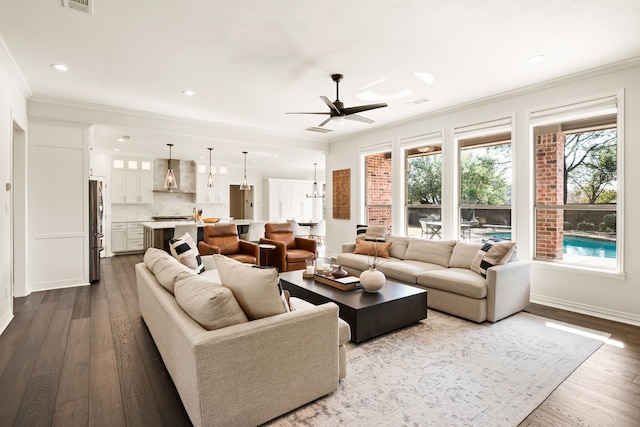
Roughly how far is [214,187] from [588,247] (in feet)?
28.5

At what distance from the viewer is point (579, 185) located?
Result: 395 cm

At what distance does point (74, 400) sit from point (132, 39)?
288 cm

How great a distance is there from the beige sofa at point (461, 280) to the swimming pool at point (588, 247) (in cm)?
67

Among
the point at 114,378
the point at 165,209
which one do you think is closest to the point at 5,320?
the point at 114,378

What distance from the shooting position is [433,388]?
2.22 metres

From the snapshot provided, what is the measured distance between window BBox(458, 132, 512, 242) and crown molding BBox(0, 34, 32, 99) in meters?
5.56

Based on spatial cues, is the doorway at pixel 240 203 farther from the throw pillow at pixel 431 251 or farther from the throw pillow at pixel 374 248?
the throw pillow at pixel 431 251

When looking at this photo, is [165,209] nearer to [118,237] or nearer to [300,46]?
[118,237]

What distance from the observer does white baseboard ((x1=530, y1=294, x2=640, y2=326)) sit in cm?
346

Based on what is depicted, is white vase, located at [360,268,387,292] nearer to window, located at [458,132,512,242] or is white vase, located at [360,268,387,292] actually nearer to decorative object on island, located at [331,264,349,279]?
decorative object on island, located at [331,264,349,279]

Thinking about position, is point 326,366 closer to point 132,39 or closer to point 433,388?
point 433,388

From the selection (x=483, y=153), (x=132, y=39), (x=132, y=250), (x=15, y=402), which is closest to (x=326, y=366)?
(x=15, y=402)

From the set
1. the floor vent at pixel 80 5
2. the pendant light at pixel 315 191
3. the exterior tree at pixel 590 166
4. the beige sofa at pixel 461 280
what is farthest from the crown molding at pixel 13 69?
the pendant light at pixel 315 191

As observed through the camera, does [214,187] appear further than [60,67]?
Yes
